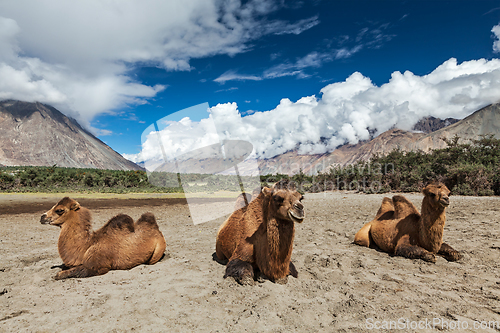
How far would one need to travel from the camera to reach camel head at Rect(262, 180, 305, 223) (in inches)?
125

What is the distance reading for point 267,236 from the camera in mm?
3771

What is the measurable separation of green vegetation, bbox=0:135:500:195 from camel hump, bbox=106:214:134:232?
2794 millimetres

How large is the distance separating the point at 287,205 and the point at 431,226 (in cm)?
359

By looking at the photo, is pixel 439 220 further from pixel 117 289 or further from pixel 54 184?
pixel 54 184

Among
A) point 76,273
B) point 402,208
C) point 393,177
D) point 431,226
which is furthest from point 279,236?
point 393,177

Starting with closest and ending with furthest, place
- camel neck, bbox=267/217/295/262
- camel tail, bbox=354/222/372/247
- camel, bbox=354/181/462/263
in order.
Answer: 1. camel neck, bbox=267/217/295/262
2. camel, bbox=354/181/462/263
3. camel tail, bbox=354/222/372/247

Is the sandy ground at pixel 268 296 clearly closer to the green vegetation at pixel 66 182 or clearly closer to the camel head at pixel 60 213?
the camel head at pixel 60 213

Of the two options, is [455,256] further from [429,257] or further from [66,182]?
[66,182]

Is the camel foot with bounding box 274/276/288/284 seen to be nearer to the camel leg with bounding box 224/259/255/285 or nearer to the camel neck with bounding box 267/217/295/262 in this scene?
the camel leg with bounding box 224/259/255/285

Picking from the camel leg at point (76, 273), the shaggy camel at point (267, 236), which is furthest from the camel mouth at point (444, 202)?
the camel leg at point (76, 273)

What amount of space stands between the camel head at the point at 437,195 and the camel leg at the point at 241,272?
12.5ft

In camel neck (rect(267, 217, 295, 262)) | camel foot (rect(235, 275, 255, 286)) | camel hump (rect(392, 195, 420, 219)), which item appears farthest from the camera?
camel hump (rect(392, 195, 420, 219))

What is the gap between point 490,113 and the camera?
110188 millimetres

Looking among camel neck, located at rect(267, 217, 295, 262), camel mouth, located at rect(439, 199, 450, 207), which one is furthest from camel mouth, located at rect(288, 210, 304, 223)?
camel mouth, located at rect(439, 199, 450, 207)
